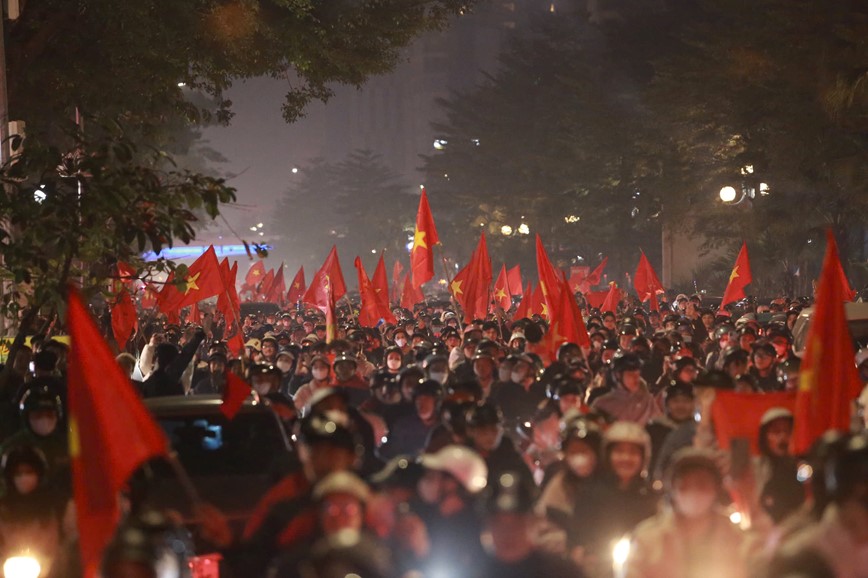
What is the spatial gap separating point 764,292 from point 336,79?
27.8 meters

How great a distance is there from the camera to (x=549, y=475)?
7895 mm

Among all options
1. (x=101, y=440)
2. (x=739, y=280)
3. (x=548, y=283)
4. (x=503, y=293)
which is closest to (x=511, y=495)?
(x=101, y=440)

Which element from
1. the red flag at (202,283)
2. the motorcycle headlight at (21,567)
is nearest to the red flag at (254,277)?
the red flag at (202,283)

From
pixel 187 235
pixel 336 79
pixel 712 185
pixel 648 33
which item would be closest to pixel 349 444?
pixel 187 235

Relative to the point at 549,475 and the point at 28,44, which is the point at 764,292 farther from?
the point at 549,475

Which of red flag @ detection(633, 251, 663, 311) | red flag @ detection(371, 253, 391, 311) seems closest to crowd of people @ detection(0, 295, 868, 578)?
Answer: red flag @ detection(371, 253, 391, 311)

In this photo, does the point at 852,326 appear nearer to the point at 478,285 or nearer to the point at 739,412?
the point at 478,285

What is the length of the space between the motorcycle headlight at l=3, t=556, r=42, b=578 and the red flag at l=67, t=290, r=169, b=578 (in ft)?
1.25

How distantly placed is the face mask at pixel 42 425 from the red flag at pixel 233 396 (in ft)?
4.00

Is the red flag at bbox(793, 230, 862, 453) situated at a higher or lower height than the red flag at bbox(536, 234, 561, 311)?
lower

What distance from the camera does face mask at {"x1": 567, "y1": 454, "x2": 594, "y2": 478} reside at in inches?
280

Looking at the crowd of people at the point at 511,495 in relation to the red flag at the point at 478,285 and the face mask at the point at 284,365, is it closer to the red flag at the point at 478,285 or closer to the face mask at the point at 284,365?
the face mask at the point at 284,365

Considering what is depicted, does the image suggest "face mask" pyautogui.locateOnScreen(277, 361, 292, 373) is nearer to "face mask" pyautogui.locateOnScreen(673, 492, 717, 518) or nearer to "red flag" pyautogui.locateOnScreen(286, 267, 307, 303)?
"face mask" pyautogui.locateOnScreen(673, 492, 717, 518)

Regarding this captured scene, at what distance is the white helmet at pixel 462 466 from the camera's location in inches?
252
